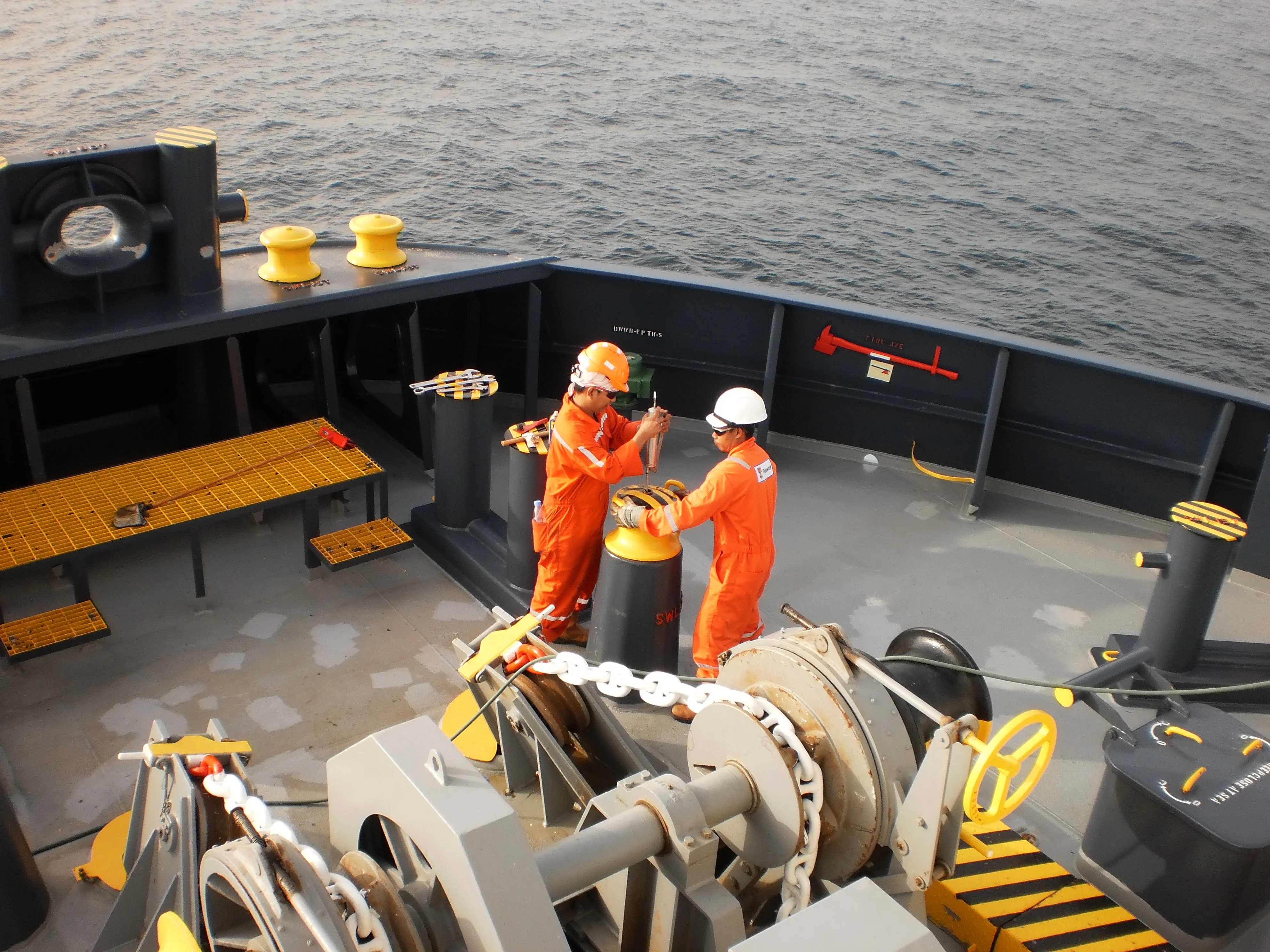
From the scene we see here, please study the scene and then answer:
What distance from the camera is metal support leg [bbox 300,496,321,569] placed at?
596cm

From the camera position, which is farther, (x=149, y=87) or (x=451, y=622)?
(x=149, y=87)

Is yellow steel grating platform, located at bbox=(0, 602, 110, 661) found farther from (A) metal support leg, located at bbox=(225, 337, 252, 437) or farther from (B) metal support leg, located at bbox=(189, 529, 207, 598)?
(A) metal support leg, located at bbox=(225, 337, 252, 437)

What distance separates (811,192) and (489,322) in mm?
15091

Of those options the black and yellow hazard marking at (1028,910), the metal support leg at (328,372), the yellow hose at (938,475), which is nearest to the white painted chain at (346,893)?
the black and yellow hazard marking at (1028,910)

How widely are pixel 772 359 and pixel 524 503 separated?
7.17 feet

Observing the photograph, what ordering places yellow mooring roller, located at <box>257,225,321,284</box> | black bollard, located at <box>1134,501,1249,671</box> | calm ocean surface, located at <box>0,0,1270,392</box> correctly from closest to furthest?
black bollard, located at <box>1134,501,1249,671</box> → yellow mooring roller, located at <box>257,225,321,284</box> → calm ocean surface, located at <box>0,0,1270,392</box>

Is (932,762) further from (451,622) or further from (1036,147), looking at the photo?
(1036,147)

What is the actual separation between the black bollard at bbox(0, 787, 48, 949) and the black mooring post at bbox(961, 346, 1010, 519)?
5.18 meters

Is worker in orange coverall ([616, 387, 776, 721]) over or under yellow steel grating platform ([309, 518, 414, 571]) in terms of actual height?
over

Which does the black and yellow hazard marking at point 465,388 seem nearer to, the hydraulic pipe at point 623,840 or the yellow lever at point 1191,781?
the hydraulic pipe at point 623,840

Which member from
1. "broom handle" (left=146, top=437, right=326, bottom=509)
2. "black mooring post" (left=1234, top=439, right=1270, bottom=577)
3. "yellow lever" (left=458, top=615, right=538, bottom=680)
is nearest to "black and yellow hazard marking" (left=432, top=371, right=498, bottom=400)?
"broom handle" (left=146, top=437, right=326, bottom=509)

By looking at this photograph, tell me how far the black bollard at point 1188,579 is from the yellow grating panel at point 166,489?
3.95 m

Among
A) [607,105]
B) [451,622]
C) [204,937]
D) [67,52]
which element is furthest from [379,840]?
[67,52]

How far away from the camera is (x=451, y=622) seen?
580 centimetres
